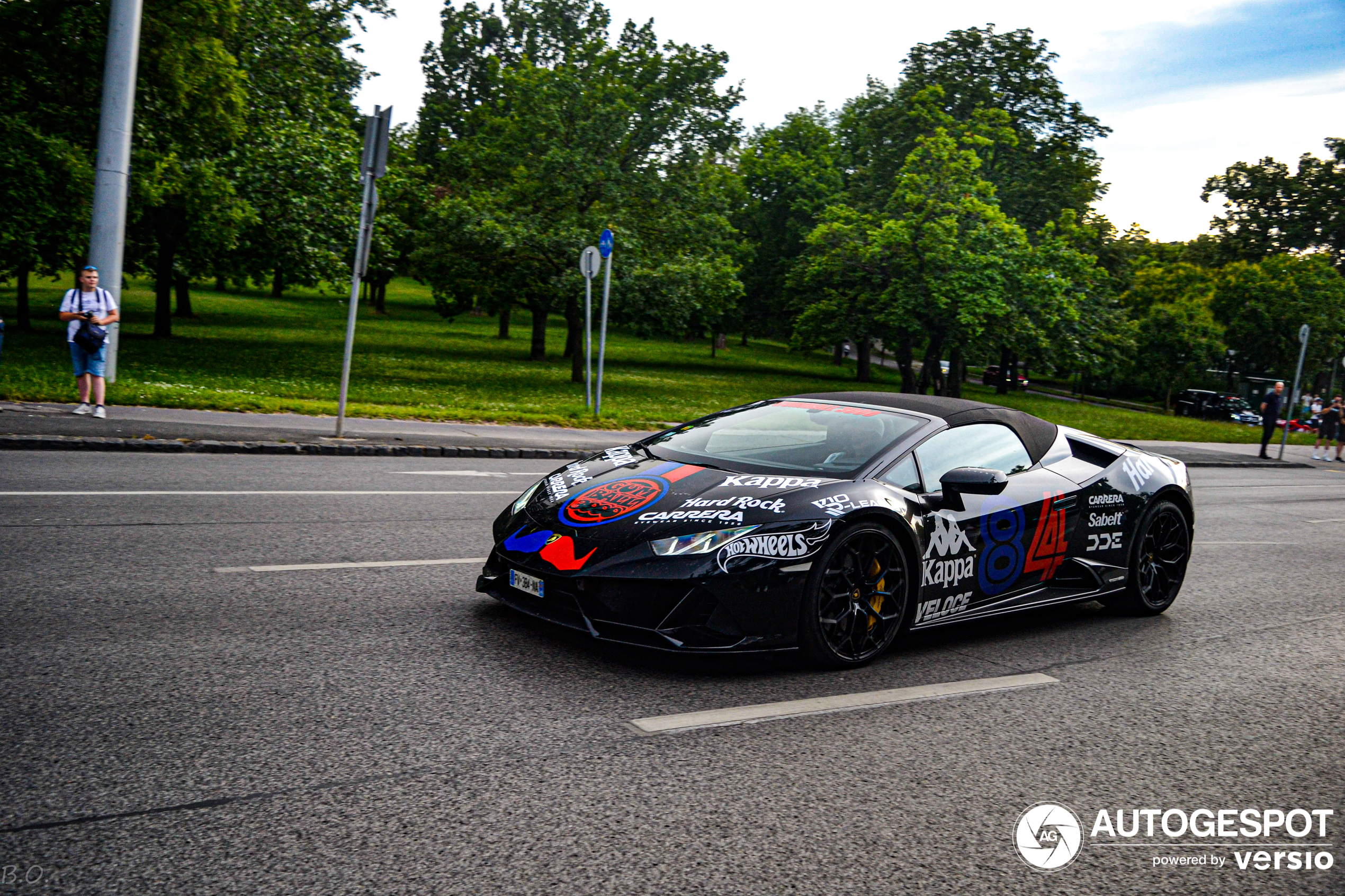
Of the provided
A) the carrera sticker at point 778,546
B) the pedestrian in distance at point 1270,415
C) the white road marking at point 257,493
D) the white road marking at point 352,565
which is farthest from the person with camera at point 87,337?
the pedestrian in distance at point 1270,415

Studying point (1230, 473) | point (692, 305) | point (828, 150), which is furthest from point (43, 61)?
point (828, 150)

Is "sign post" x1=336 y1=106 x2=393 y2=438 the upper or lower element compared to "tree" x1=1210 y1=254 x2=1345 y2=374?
lower

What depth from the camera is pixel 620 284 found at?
29.2m

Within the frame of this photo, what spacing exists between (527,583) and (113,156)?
12811 millimetres

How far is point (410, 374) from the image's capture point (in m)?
28.7

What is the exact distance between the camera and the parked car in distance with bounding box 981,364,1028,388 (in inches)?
2571

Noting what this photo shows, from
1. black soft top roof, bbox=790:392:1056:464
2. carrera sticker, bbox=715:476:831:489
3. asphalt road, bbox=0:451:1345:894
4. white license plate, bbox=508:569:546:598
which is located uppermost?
black soft top roof, bbox=790:392:1056:464

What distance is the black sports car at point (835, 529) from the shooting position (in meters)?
4.79

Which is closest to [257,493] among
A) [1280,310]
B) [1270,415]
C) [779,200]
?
[1270,415]

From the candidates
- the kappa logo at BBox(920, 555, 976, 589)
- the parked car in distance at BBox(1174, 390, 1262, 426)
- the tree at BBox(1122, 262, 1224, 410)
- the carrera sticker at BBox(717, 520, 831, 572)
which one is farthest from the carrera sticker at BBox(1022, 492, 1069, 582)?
the tree at BBox(1122, 262, 1224, 410)

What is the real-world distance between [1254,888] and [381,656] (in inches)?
142

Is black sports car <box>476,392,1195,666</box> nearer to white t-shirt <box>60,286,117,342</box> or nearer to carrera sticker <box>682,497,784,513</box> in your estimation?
carrera sticker <box>682,497,784,513</box>

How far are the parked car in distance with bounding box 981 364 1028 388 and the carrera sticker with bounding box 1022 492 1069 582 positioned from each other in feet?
188

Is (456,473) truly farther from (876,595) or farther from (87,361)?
(876,595)
